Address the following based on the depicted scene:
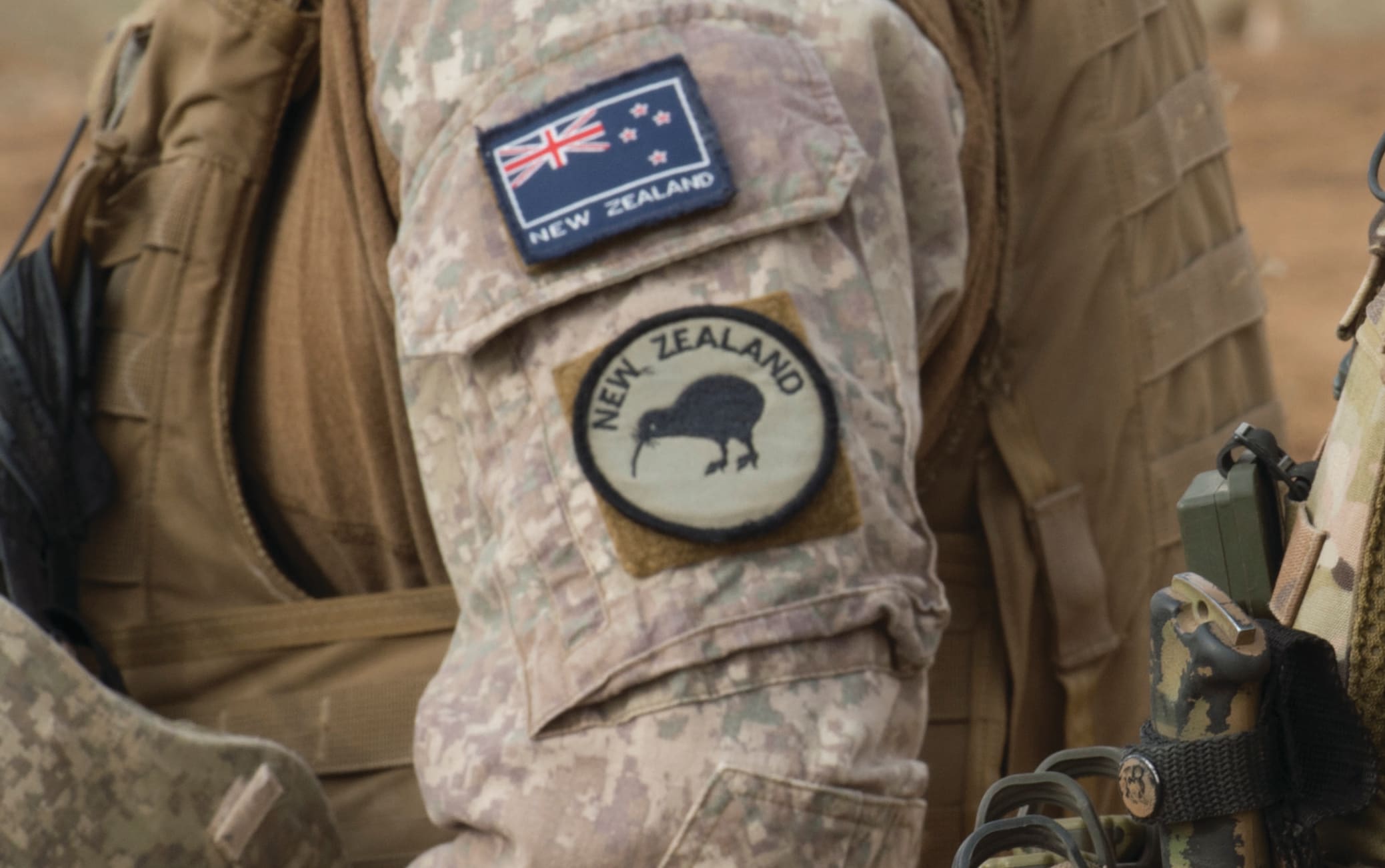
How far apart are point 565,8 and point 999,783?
0.74m

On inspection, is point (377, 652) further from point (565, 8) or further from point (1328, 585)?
point (1328, 585)

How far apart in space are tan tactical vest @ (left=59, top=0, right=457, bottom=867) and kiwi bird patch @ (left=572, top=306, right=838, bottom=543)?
45 cm

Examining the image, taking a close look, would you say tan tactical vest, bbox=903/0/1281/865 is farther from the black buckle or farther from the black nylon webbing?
the black nylon webbing

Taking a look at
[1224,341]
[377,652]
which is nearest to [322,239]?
[377,652]

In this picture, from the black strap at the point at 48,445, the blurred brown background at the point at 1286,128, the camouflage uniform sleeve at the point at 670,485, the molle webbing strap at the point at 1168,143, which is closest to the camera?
the camouflage uniform sleeve at the point at 670,485

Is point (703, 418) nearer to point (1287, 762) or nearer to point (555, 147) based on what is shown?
point (555, 147)

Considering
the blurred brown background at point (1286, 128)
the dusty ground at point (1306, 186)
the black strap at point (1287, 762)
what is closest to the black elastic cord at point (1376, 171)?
the black strap at point (1287, 762)

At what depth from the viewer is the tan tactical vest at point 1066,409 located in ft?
5.84

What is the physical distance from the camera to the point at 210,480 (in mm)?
1800

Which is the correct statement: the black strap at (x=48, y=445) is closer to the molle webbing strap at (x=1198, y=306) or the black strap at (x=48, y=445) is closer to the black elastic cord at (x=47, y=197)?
the black elastic cord at (x=47, y=197)

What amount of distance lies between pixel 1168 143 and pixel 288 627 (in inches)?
40.9

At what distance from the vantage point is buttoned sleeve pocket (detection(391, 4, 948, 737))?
1345mm

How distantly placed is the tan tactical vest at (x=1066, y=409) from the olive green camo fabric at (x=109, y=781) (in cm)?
68

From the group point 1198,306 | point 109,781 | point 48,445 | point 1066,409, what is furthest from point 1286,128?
point 109,781
